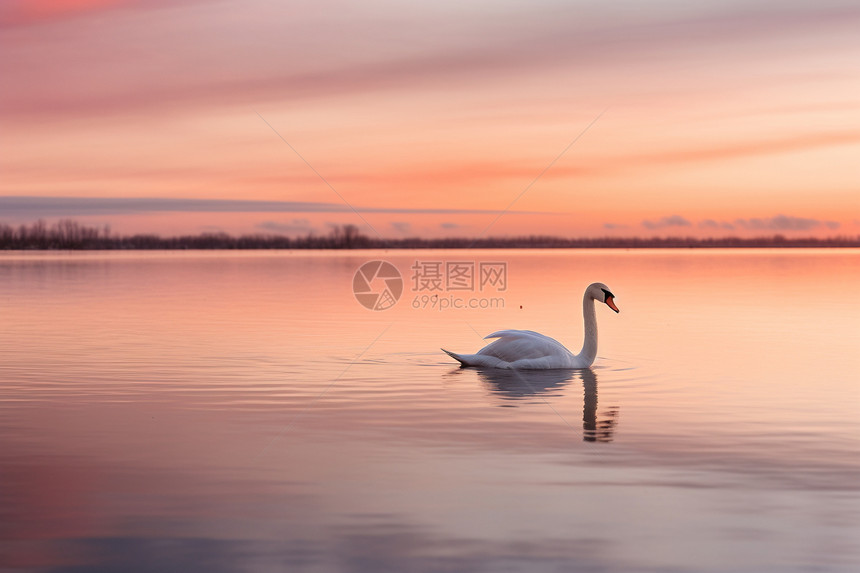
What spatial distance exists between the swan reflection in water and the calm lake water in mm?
91

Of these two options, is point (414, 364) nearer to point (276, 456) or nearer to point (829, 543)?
point (276, 456)

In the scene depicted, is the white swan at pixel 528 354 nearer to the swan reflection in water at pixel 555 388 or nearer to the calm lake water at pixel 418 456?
the swan reflection in water at pixel 555 388

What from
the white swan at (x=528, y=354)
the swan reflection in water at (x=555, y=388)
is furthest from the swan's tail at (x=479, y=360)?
the swan reflection in water at (x=555, y=388)

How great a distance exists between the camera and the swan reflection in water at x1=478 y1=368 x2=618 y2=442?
13.5 m

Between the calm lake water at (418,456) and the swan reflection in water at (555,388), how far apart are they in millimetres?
91

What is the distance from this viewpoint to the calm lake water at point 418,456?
8.32m

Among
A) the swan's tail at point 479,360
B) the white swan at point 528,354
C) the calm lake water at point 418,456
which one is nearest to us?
the calm lake water at point 418,456

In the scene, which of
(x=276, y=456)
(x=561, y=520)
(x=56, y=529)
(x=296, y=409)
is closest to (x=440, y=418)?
(x=296, y=409)

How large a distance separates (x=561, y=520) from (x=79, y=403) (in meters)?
8.87

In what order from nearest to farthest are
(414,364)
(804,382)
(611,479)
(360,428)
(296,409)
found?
(611,479)
(360,428)
(296,409)
(804,382)
(414,364)

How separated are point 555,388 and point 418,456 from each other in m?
6.30

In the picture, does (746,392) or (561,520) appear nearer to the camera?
(561,520)

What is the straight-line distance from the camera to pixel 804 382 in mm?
18016

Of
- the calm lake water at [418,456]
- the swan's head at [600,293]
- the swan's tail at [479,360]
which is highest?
the swan's head at [600,293]
